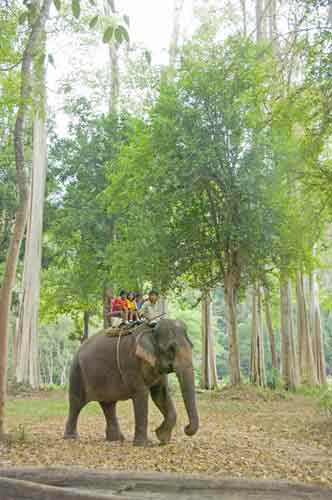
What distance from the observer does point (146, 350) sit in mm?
7270

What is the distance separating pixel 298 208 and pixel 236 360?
4.47 metres

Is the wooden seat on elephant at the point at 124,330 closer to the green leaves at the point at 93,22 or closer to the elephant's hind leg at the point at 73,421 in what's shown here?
the elephant's hind leg at the point at 73,421

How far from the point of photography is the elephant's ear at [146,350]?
721 cm

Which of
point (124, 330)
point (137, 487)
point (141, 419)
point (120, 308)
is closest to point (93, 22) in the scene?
point (137, 487)

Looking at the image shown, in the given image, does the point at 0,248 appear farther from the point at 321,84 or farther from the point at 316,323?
the point at 321,84

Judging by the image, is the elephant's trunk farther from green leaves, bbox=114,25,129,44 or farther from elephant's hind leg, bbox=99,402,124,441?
green leaves, bbox=114,25,129,44

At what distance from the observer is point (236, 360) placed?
52.4ft

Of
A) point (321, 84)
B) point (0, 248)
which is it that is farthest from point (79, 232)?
point (321, 84)

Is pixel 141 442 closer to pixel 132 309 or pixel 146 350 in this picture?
pixel 146 350

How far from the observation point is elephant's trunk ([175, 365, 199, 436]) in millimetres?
6637

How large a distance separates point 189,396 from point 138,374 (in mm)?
960

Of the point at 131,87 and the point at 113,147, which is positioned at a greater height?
the point at 131,87

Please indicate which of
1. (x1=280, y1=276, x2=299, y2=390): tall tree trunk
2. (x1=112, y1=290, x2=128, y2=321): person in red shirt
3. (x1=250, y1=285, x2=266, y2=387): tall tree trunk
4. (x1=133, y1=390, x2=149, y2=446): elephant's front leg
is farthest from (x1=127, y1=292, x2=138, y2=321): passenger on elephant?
(x1=250, y1=285, x2=266, y2=387): tall tree trunk

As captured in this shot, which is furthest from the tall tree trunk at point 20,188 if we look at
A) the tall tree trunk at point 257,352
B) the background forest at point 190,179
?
the tall tree trunk at point 257,352
